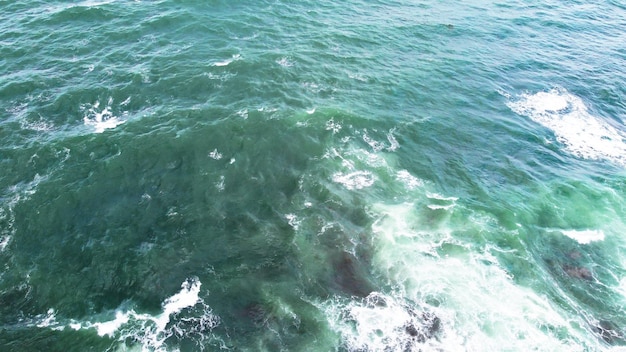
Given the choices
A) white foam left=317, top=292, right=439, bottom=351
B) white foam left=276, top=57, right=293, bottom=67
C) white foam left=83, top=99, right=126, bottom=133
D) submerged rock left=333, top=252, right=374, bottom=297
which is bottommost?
white foam left=317, top=292, right=439, bottom=351

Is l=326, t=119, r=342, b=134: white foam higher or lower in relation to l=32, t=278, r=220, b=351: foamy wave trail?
higher

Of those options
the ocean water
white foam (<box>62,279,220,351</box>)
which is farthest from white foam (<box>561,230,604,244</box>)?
white foam (<box>62,279,220,351</box>)

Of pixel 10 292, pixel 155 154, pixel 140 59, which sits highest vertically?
pixel 140 59

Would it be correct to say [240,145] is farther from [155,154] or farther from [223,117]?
[155,154]

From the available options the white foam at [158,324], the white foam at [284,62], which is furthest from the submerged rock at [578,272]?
the white foam at [284,62]

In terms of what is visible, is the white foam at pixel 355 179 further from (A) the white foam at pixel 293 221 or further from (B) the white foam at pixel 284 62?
(B) the white foam at pixel 284 62

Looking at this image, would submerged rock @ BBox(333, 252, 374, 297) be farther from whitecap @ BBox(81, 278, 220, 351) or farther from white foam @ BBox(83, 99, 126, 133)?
white foam @ BBox(83, 99, 126, 133)

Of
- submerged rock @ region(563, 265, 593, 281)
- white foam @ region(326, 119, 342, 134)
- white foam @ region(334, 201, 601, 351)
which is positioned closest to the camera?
white foam @ region(334, 201, 601, 351)

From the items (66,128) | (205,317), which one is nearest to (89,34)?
(66,128)

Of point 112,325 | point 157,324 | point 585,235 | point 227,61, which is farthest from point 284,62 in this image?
point 585,235
